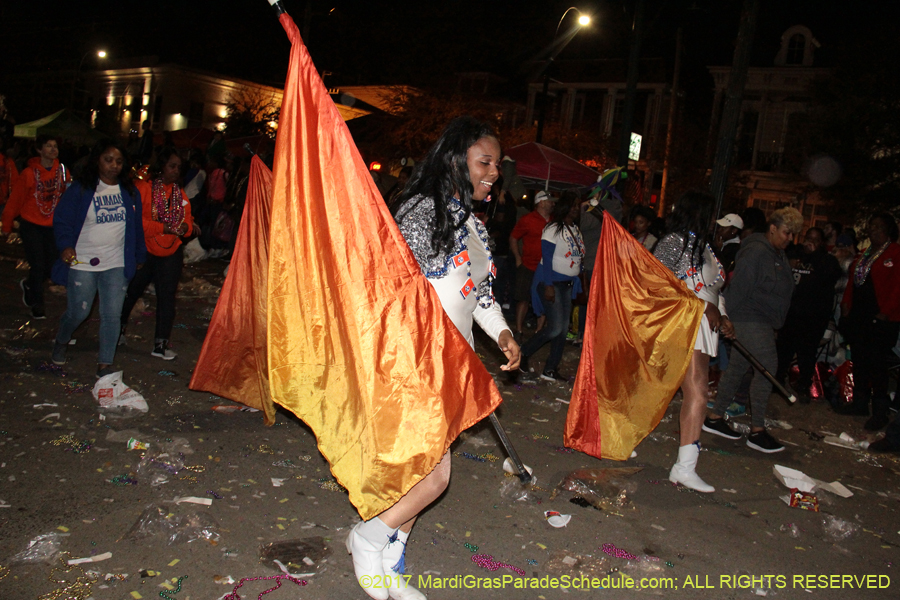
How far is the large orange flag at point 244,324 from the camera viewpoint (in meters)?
4.67

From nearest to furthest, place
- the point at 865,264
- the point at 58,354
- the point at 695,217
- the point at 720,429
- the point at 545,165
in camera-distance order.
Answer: the point at 695,217 < the point at 58,354 < the point at 720,429 < the point at 865,264 < the point at 545,165

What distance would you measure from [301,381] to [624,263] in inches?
110

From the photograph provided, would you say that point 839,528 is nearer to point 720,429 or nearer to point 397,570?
point 720,429

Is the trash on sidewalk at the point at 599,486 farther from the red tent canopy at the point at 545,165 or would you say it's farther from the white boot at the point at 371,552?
the red tent canopy at the point at 545,165

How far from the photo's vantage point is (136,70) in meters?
50.9

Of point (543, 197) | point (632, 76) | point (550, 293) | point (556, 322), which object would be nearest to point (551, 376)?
point (556, 322)

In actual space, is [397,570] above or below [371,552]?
below

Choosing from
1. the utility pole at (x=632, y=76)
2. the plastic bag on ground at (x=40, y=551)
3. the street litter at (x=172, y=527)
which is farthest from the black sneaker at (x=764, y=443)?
the utility pole at (x=632, y=76)

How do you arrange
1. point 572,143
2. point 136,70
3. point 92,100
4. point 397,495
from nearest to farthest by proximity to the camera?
point 397,495 → point 572,143 → point 136,70 → point 92,100

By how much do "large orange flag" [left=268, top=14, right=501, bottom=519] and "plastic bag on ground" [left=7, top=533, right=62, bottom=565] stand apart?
1241 millimetres

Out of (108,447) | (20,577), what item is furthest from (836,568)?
(108,447)

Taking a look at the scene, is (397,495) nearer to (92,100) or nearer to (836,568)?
(836,568)

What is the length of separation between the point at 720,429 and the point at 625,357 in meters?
1.90

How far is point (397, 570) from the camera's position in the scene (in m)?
3.04
